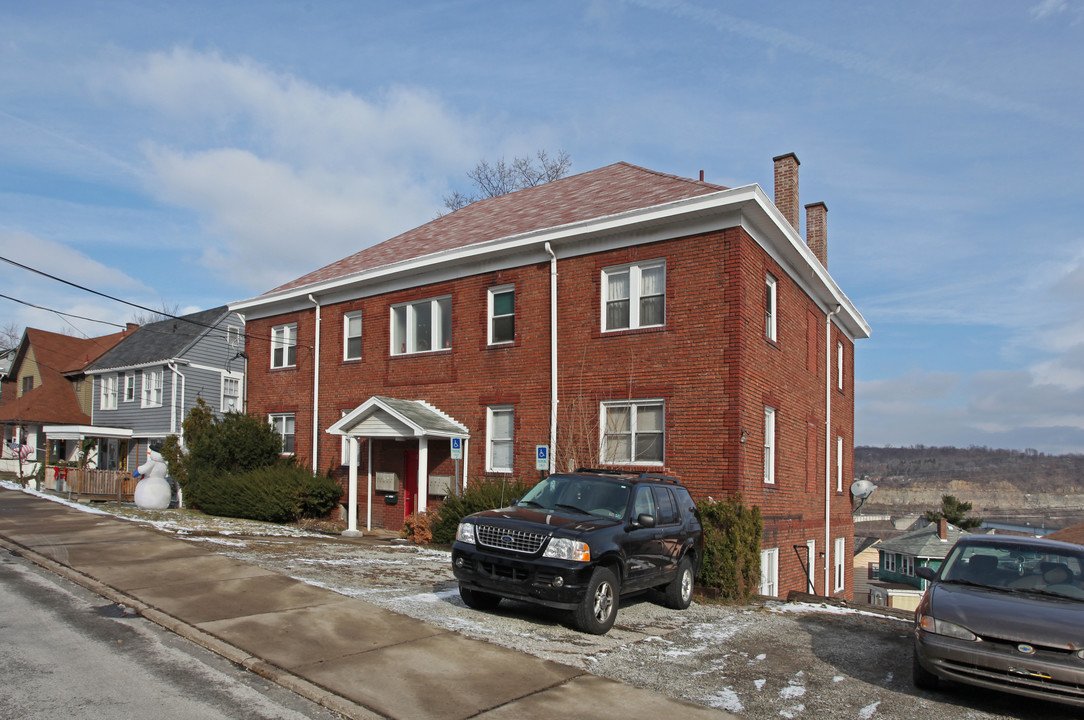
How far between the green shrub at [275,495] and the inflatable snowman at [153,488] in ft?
4.52

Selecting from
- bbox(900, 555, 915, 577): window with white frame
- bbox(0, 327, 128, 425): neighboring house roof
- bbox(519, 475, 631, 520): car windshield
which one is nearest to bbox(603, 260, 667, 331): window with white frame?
bbox(519, 475, 631, 520): car windshield

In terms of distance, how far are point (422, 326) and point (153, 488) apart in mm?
8742

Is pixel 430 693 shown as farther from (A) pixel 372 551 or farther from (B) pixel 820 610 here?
(A) pixel 372 551

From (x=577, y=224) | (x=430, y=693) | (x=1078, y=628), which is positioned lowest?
(x=430, y=693)

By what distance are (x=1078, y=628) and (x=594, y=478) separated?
5315 mm

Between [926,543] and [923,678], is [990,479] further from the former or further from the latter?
[923,678]

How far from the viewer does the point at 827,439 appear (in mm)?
21094

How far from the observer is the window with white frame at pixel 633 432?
15.6 meters

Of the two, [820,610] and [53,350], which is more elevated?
[53,350]

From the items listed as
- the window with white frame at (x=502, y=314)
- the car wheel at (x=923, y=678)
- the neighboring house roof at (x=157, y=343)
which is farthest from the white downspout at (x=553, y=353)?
the neighboring house roof at (x=157, y=343)

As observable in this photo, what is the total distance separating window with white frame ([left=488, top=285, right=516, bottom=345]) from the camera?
1822cm

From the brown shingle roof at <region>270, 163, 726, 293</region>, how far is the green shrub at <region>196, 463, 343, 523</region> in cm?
562

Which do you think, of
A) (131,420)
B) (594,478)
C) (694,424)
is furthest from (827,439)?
(131,420)

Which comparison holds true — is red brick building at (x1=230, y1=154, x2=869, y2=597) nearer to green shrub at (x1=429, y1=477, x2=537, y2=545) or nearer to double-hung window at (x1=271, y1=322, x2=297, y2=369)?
double-hung window at (x1=271, y1=322, x2=297, y2=369)
